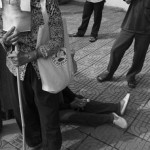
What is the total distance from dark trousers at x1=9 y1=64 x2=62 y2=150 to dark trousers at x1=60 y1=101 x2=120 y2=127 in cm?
38

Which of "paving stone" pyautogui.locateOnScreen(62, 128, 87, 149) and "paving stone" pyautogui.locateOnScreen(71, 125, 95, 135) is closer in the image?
"paving stone" pyautogui.locateOnScreen(62, 128, 87, 149)

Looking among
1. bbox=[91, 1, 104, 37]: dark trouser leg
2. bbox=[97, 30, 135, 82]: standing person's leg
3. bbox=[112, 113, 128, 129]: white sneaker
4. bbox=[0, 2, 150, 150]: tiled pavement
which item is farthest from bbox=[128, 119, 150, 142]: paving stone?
bbox=[91, 1, 104, 37]: dark trouser leg

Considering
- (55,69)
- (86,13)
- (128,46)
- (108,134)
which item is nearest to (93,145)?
(108,134)

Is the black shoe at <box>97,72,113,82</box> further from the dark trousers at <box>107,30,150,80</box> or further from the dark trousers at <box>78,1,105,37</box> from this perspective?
the dark trousers at <box>78,1,105,37</box>

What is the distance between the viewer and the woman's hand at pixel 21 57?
1.71 meters

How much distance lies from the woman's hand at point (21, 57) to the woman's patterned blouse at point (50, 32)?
0.22ft

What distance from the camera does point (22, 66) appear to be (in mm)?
1875

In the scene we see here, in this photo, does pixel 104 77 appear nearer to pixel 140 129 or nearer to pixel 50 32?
pixel 140 129

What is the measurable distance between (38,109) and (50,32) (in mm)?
701

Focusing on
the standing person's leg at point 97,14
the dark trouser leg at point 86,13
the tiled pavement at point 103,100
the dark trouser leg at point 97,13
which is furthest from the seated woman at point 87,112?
the dark trouser leg at point 86,13

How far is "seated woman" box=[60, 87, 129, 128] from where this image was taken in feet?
8.39

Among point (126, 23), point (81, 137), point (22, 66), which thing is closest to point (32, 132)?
point (81, 137)

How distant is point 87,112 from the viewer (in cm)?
271

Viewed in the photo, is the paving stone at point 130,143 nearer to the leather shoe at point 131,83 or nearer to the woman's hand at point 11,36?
the leather shoe at point 131,83
